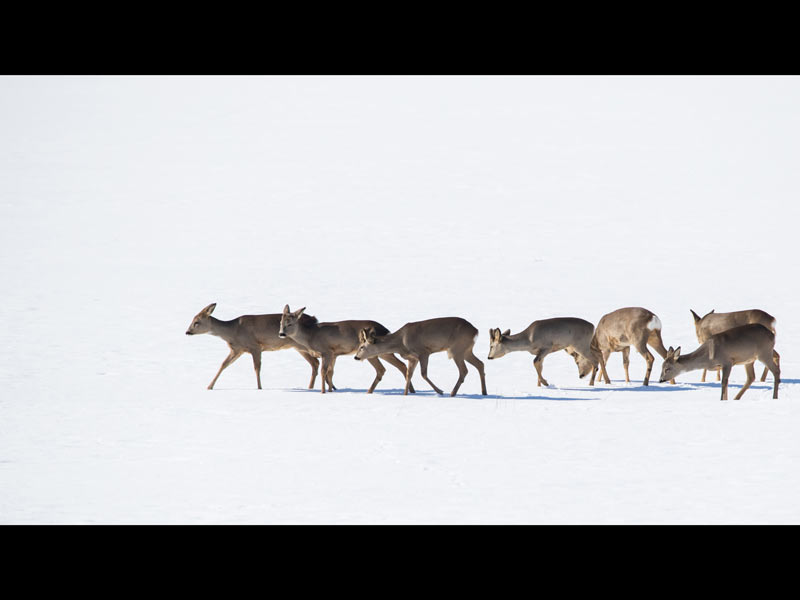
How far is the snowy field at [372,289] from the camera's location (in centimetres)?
1198

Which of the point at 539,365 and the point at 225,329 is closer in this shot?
the point at 539,365

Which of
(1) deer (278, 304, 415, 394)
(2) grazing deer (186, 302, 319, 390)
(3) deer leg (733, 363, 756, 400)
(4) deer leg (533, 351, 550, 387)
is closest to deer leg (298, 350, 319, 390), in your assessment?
(2) grazing deer (186, 302, 319, 390)

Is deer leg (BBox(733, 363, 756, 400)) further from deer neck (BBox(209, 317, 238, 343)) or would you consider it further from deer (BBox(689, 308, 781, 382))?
deer neck (BBox(209, 317, 238, 343))

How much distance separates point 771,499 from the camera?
10945mm

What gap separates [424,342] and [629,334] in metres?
4.11

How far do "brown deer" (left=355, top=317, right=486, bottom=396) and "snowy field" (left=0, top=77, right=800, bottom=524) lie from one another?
634 mm

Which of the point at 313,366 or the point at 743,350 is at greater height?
the point at 743,350

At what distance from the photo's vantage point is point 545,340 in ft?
65.5

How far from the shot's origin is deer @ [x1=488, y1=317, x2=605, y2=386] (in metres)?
19.9

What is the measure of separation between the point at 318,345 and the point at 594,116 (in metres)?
56.0

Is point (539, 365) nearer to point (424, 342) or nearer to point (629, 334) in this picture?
point (629, 334)

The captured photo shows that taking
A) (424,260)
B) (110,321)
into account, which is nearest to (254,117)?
(424,260)

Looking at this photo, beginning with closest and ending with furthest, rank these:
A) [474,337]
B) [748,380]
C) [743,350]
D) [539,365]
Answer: [743,350]
[748,380]
[474,337]
[539,365]

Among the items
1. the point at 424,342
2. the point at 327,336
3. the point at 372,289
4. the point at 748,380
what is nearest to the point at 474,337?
the point at 424,342
